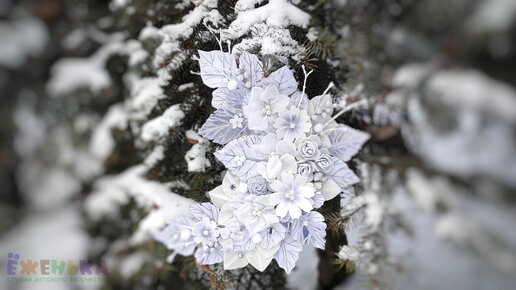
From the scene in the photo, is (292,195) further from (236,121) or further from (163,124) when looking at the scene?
(163,124)

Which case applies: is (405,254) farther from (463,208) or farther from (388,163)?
(463,208)

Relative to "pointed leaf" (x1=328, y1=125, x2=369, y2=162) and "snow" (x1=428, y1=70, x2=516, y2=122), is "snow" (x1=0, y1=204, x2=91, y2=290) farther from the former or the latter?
"snow" (x1=428, y1=70, x2=516, y2=122)

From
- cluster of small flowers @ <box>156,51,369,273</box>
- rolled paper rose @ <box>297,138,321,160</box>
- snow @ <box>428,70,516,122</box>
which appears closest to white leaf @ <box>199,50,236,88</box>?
cluster of small flowers @ <box>156,51,369,273</box>

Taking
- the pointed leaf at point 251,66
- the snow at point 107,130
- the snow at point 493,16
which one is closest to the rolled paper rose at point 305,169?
the pointed leaf at point 251,66

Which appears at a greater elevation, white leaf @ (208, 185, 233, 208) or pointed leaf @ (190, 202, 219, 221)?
white leaf @ (208, 185, 233, 208)

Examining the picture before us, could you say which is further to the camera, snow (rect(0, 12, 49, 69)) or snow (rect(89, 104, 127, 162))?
snow (rect(0, 12, 49, 69))

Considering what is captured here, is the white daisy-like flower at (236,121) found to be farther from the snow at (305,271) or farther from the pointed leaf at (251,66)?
the snow at (305,271)

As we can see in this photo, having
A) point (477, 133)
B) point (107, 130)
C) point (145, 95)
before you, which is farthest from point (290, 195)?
point (477, 133)
